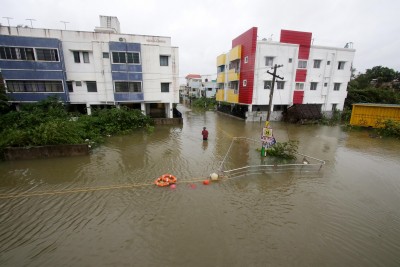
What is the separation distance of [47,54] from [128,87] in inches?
321

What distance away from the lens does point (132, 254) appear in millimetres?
5660

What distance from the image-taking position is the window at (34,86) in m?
19.3

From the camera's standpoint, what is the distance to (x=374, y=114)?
22391mm

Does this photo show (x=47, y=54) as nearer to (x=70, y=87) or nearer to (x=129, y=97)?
(x=70, y=87)

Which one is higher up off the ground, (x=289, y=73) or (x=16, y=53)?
(x=16, y=53)

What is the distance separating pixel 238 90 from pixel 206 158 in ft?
64.8

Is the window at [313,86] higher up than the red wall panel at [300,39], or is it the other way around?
the red wall panel at [300,39]

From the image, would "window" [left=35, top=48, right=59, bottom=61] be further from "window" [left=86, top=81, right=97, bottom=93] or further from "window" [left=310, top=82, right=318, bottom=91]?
"window" [left=310, top=82, right=318, bottom=91]

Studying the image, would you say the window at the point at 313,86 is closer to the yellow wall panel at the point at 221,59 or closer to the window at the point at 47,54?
the yellow wall panel at the point at 221,59

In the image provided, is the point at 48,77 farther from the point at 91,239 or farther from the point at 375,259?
the point at 375,259

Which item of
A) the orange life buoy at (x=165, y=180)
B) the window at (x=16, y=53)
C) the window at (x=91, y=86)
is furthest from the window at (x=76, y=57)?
the orange life buoy at (x=165, y=180)

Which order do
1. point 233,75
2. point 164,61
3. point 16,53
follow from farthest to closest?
point 233,75 → point 164,61 → point 16,53

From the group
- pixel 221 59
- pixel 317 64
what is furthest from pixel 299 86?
pixel 221 59

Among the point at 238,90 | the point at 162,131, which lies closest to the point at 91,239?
the point at 162,131
